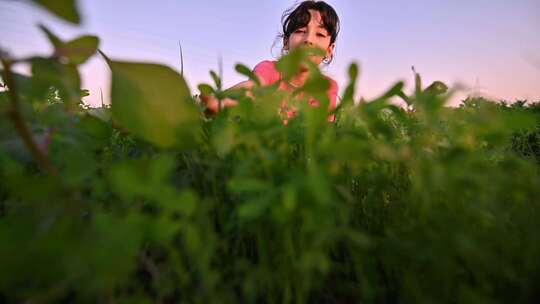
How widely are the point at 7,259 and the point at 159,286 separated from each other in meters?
0.18

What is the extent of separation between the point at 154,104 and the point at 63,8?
19 centimetres

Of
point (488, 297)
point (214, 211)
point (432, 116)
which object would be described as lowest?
point (488, 297)

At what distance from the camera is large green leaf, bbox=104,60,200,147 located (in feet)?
1.99

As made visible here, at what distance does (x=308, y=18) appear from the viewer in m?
4.04

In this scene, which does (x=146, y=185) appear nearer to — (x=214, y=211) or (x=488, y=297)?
(x=214, y=211)

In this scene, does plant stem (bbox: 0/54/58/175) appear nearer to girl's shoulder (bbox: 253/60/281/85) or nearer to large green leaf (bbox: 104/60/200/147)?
large green leaf (bbox: 104/60/200/147)

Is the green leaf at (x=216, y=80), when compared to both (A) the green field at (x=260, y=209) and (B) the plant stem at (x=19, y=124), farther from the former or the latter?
(B) the plant stem at (x=19, y=124)

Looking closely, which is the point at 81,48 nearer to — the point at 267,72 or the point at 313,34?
the point at 267,72

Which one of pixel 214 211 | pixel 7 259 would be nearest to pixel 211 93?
pixel 214 211

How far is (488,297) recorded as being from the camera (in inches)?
19.9

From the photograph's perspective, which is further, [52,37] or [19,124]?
[52,37]

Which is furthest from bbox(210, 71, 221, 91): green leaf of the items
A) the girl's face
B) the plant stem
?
the girl's face

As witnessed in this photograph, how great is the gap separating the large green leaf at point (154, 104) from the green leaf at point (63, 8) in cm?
11

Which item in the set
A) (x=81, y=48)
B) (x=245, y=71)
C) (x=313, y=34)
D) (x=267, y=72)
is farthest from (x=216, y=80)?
(x=313, y=34)
